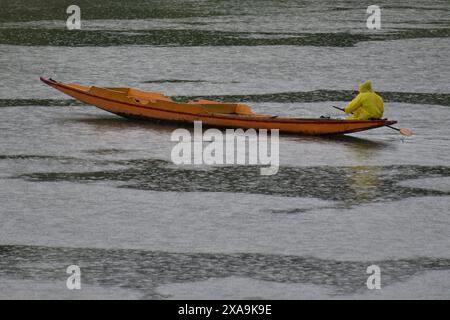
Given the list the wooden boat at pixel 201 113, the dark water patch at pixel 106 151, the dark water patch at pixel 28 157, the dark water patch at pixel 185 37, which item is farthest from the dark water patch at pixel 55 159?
the dark water patch at pixel 185 37

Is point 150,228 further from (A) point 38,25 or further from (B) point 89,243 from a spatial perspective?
(A) point 38,25

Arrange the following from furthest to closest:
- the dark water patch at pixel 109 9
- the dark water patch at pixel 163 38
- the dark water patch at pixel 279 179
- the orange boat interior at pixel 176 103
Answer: the dark water patch at pixel 109 9
the dark water patch at pixel 163 38
the orange boat interior at pixel 176 103
the dark water patch at pixel 279 179

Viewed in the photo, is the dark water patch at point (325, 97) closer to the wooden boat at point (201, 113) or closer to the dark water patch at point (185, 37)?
the wooden boat at point (201, 113)

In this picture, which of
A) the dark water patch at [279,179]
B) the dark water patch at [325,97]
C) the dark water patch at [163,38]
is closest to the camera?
the dark water patch at [279,179]

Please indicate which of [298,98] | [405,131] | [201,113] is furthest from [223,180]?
[298,98]

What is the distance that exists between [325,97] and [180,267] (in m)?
11.8

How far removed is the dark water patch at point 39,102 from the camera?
971 inches

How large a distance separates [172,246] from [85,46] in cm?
1724

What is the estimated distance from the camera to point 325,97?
25656 mm

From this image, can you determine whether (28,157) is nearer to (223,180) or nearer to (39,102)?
(223,180)

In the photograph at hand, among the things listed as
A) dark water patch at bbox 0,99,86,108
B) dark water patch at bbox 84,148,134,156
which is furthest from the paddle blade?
dark water patch at bbox 0,99,86,108

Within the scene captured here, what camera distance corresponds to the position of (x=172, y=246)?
1520 centimetres

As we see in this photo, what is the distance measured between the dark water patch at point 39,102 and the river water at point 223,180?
0.13 ft
